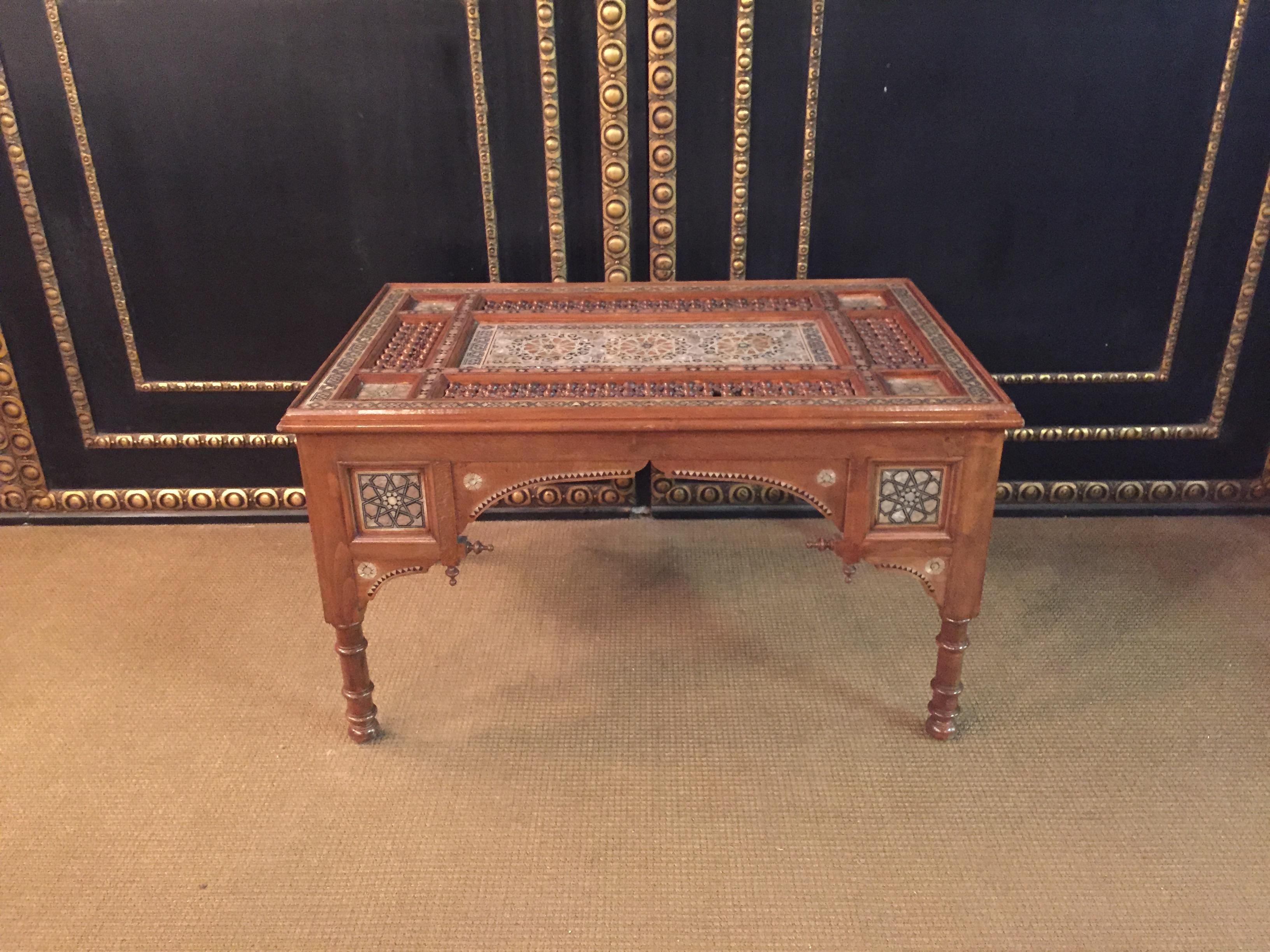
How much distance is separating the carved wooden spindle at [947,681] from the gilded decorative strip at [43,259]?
2.47 meters

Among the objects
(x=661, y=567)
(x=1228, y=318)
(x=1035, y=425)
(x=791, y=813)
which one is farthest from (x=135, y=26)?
(x=1228, y=318)

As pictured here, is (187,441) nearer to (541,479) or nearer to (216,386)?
(216,386)

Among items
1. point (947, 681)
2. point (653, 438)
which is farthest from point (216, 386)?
point (947, 681)

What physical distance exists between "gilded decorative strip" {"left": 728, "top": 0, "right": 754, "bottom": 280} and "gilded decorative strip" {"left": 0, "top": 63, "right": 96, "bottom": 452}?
1869 mm

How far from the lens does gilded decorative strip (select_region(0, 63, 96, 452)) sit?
257cm

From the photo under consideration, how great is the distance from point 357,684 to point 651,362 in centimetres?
93

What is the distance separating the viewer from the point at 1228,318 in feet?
9.14

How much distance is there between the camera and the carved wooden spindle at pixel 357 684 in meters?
2.06

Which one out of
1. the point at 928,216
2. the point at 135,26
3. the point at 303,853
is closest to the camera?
the point at 303,853

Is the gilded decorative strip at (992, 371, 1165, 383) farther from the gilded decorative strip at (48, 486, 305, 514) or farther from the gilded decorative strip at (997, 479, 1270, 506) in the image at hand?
the gilded decorative strip at (48, 486, 305, 514)

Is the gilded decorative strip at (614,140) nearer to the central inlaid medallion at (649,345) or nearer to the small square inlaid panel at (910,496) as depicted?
the central inlaid medallion at (649,345)

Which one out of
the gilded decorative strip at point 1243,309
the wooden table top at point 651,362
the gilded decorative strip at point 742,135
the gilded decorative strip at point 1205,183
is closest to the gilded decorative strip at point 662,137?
Result: the gilded decorative strip at point 742,135

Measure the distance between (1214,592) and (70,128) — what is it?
10.7 ft

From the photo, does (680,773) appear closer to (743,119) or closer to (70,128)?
(743,119)
